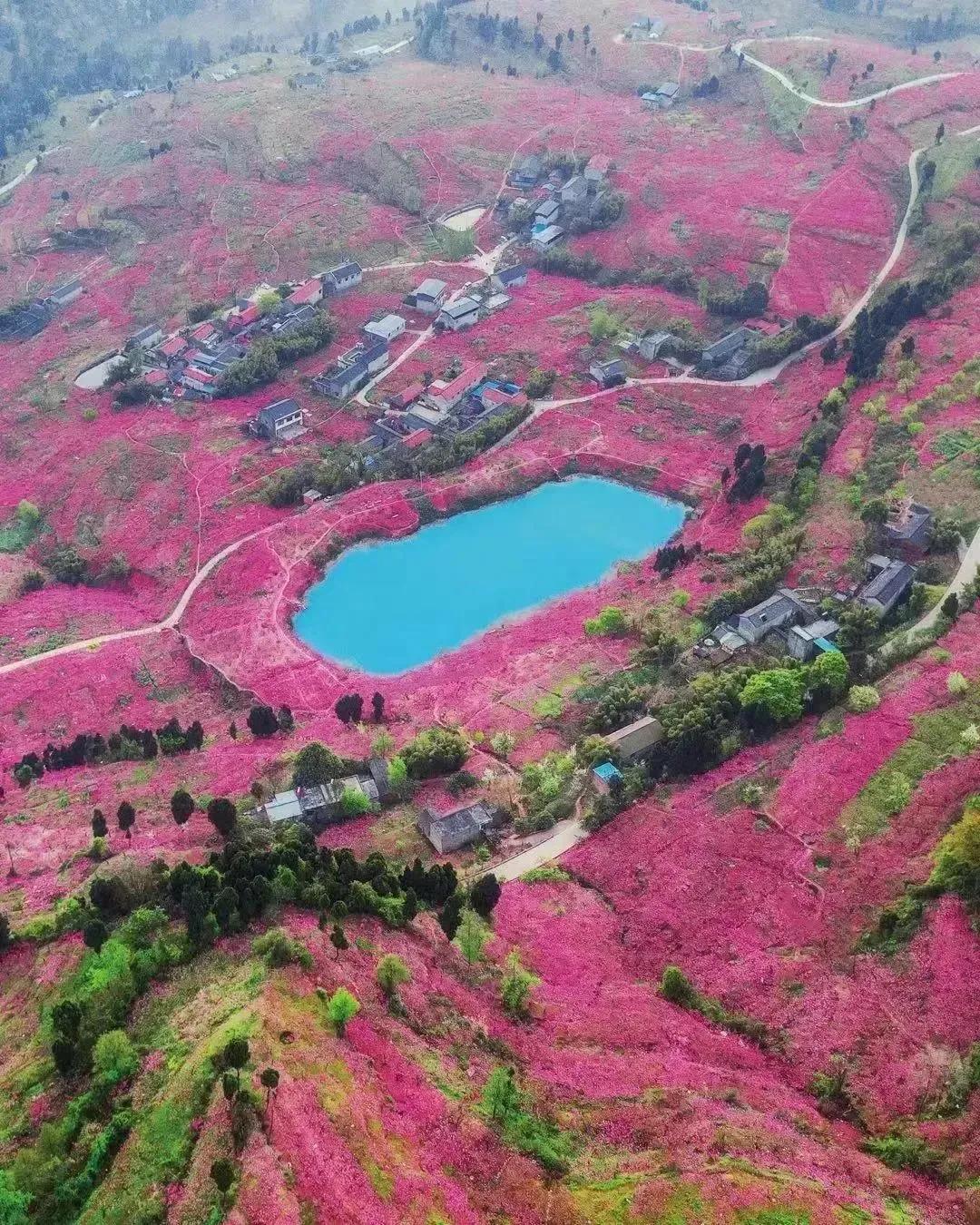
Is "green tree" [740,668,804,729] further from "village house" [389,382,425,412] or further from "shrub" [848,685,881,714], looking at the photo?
"village house" [389,382,425,412]

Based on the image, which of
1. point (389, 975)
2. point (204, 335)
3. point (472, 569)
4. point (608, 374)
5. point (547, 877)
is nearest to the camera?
point (389, 975)

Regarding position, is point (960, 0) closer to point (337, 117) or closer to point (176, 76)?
point (337, 117)

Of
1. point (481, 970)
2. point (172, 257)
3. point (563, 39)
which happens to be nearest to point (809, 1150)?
point (481, 970)

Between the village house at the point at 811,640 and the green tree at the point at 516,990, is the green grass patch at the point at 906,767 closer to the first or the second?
the village house at the point at 811,640

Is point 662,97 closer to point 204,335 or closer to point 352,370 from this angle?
point 352,370

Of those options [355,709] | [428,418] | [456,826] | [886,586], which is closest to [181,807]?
[355,709]

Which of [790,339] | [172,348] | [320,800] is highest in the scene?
[790,339]
